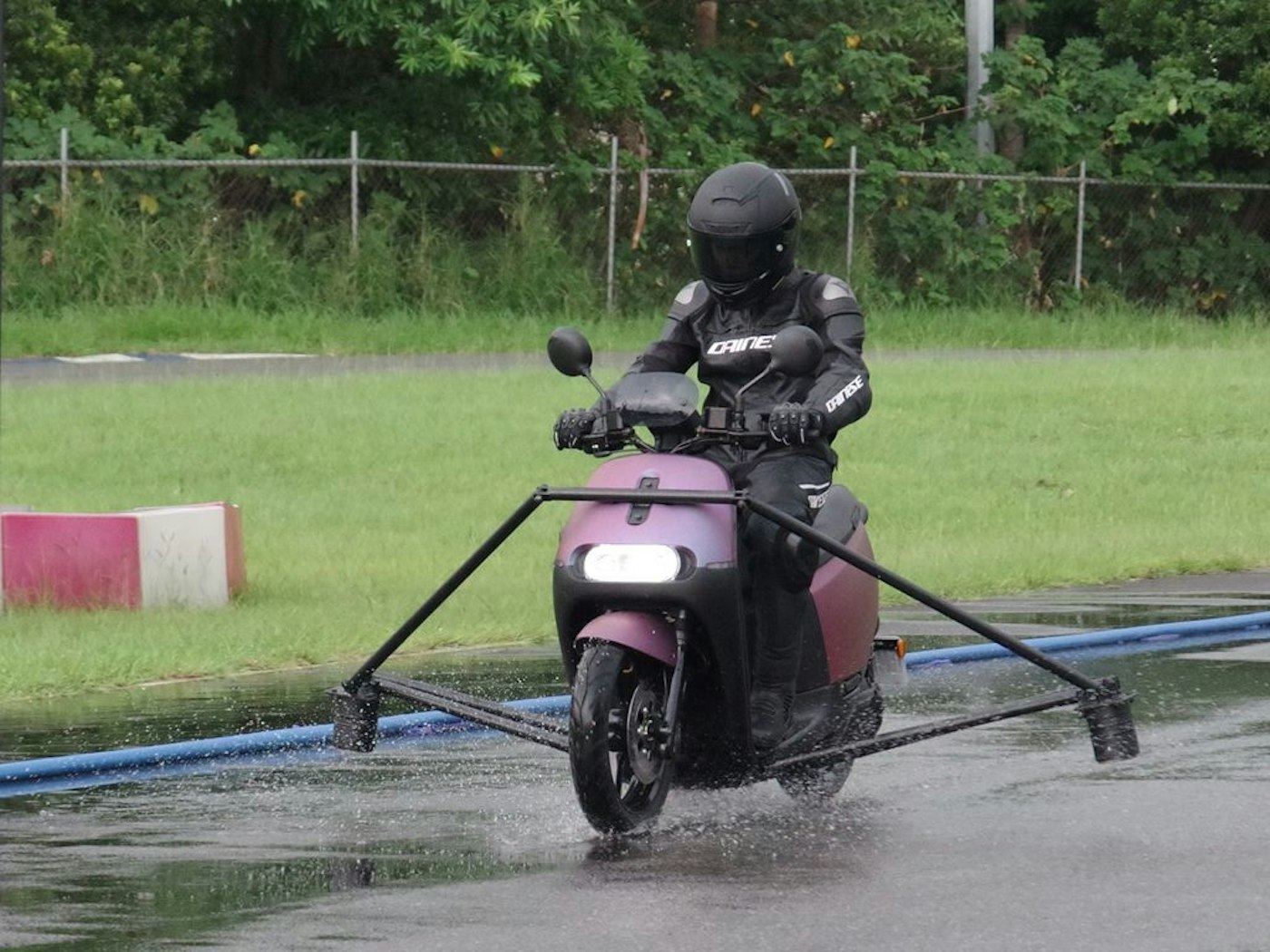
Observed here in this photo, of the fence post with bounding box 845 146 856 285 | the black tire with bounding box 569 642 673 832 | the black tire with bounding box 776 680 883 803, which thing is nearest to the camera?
the black tire with bounding box 569 642 673 832

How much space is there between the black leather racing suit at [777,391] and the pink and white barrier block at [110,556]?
15.9 feet

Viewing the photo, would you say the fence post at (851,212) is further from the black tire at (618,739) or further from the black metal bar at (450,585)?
the black tire at (618,739)

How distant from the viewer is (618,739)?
24.7 feet

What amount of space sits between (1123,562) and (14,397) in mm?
9899

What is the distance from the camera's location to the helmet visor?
830 centimetres

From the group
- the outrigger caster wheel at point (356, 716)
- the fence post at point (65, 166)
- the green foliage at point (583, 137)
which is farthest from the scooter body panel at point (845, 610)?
the fence post at point (65, 166)

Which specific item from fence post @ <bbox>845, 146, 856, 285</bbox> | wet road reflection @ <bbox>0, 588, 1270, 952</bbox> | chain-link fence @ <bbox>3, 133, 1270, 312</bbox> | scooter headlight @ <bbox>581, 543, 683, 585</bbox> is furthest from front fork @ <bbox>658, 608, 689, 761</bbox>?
fence post @ <bbox>845, 146, 856, 285</bbox>

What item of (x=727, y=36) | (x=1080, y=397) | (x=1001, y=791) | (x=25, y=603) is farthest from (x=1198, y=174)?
(x=1001, y=791)

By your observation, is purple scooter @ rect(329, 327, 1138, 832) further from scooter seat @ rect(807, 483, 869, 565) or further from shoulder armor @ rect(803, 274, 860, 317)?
shoulder armor @ rect(803, 274, 860, 317)

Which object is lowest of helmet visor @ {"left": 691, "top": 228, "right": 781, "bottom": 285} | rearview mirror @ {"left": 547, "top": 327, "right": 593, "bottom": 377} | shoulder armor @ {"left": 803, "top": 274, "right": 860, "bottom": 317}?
rearview mirror @ {"left": 547, "top": 327, "right": 593, "bottom": 377}

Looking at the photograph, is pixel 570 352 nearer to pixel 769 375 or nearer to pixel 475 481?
pixel 769 375

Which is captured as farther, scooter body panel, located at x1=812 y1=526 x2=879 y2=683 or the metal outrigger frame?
scooter body panel, located at x1=812 y1=526 x2=879 y2=683

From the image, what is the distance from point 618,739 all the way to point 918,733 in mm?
1004

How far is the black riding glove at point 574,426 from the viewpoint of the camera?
318 inches
